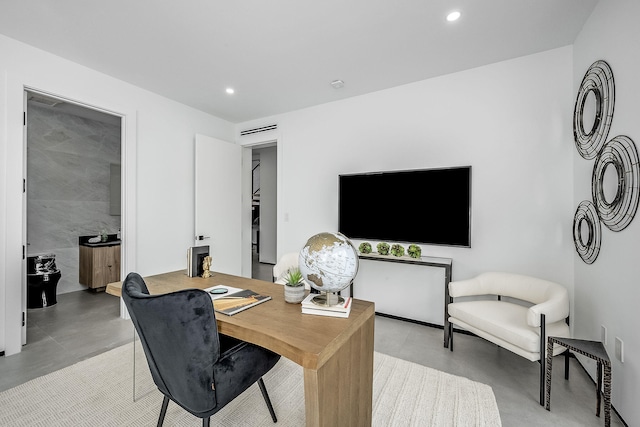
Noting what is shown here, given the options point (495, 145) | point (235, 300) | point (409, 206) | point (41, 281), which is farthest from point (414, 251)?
point (41, 281)

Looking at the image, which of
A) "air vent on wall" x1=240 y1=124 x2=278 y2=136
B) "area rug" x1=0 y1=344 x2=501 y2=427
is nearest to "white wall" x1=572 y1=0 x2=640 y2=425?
"area rug" x1=0 y1=344 x2=501 y2=427

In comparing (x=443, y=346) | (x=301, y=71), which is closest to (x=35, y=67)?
(x=301, y=71)

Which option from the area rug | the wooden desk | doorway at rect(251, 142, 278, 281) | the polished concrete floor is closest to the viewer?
Answer: the wooden desk

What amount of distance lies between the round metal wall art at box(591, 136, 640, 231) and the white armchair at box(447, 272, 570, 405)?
61cm

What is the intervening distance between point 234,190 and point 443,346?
346 cm

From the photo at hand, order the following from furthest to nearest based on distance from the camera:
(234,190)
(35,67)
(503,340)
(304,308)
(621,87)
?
1. (234,190)
2. (35,67)
3. (503,340)
4. (621,87)
5. (304,308)

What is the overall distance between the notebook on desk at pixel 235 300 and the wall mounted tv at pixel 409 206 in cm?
191

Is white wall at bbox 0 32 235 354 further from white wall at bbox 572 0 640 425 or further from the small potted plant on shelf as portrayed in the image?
white wall at bbox 572 0 640 425

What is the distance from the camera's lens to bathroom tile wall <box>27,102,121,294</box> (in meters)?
3.92

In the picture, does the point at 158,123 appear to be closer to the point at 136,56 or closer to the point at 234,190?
the point at 136,56

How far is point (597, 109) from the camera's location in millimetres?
1986

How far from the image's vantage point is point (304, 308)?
4.43 ft

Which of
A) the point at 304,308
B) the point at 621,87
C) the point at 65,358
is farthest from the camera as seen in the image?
the point at 65,358

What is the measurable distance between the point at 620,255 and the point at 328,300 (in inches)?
Result: 71.6
